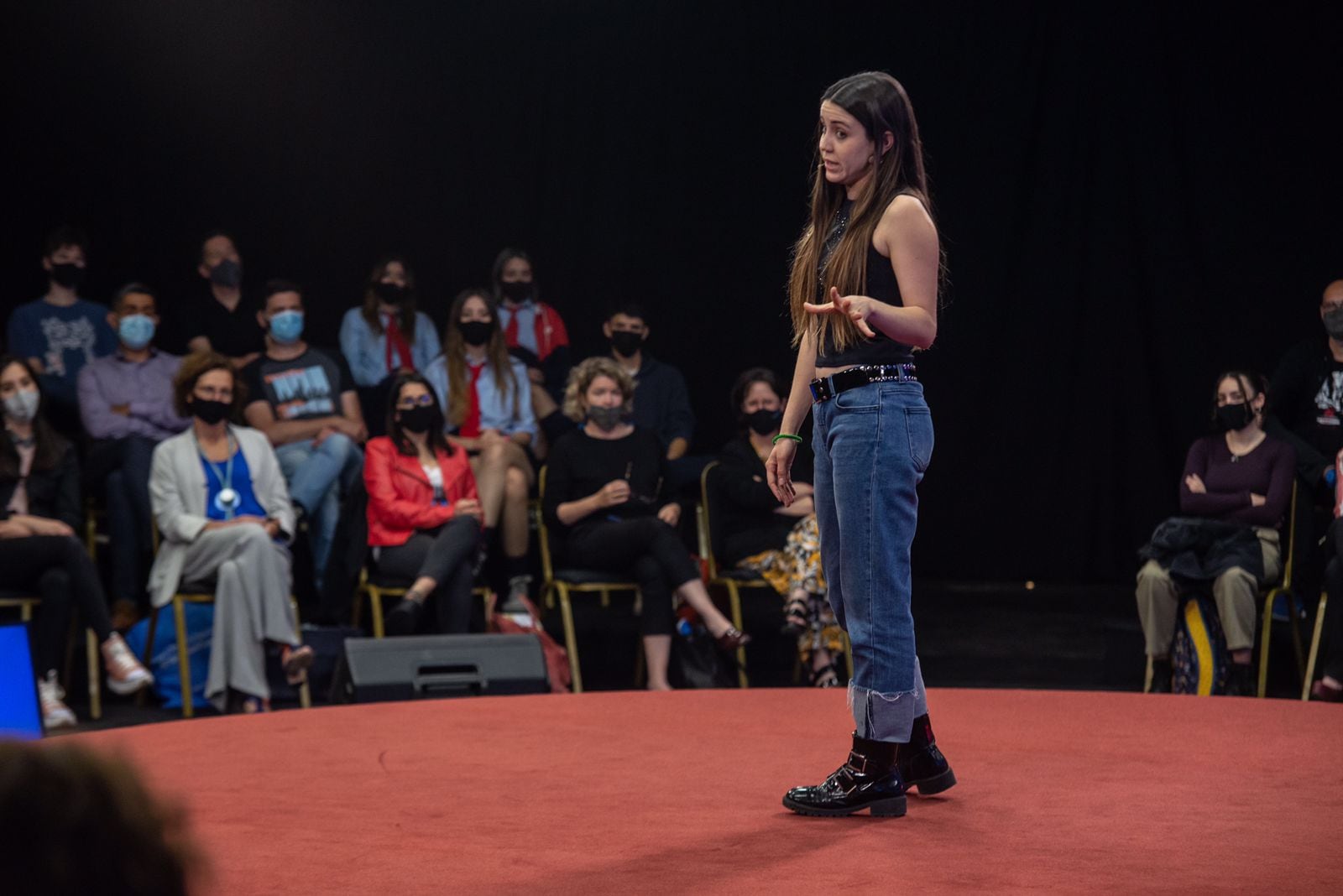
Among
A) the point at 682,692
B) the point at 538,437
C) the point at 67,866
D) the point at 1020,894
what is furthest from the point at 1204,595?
the point at 67,866

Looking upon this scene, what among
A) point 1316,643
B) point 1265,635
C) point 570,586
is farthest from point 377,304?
point 1316,643

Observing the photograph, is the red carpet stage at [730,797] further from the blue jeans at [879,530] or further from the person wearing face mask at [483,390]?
the person wearing face mask at [483,390]

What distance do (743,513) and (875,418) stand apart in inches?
132

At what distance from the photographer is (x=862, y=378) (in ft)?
8.45

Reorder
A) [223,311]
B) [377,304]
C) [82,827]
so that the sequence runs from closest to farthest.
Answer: [82,827], [223,311], [377,304]

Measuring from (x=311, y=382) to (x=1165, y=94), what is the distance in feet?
13.2

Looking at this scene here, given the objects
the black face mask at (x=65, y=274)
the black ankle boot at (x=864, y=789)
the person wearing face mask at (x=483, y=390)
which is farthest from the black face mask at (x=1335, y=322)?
the black face mask at (x=65, y=274)

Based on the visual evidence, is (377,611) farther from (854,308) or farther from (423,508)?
(854,308)

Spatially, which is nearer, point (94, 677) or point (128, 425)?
point (94, 677)

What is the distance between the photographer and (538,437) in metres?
6.43

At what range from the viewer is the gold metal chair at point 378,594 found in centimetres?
543

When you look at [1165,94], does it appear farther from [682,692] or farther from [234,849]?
[234,849]

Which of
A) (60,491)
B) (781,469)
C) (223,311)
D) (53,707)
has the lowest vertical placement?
(53,707)

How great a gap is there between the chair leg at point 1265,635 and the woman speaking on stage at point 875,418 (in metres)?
3.01
